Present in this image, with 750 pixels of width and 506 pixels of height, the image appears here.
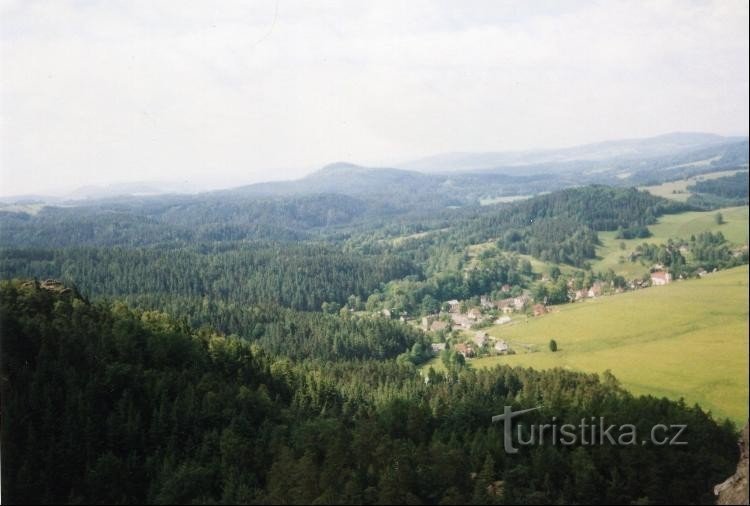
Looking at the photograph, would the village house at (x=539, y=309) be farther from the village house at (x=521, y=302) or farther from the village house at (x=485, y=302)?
the village house at (x=485, y=302)

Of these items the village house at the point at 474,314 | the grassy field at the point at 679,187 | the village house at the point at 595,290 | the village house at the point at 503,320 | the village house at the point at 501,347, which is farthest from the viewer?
the grassy field at the point at 679,187

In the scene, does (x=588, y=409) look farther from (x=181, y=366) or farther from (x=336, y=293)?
(x=336, y=293)

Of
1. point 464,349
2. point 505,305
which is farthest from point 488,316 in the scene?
point 464,349

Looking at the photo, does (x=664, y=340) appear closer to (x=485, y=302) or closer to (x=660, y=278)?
(x=660, y=278)

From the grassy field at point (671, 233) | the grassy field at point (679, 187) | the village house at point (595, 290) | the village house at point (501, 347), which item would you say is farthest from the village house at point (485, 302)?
the grassy field at point (679, 187)

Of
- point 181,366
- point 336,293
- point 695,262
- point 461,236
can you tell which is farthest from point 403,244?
point 181,366

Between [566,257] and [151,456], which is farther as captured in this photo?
[566,257]

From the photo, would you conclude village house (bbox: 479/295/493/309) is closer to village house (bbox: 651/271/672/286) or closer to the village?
the village
